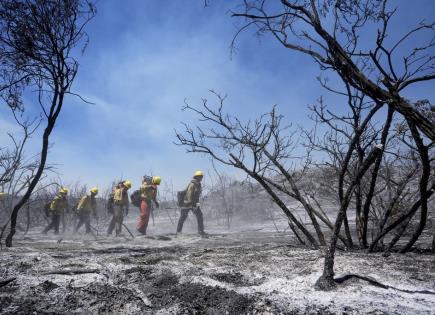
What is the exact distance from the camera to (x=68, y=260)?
3.67 m

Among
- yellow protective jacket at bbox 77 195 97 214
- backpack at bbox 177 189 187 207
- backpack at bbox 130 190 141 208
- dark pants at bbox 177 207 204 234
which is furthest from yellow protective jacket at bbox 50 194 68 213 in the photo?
dark pants at bbox 177 207 204 234

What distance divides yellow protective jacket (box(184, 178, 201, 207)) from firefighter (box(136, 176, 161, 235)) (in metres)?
1.05

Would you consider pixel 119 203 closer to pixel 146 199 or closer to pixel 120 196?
pixel 120 196

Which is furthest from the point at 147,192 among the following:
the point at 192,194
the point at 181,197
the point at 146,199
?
the point at 192,194

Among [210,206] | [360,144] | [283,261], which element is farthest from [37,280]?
[210,206]

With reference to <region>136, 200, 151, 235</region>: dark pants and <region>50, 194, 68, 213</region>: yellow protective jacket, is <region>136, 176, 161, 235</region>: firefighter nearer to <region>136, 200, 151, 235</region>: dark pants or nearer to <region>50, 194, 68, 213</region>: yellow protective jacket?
<region>136, 200, 151, 235</region>: dark pants

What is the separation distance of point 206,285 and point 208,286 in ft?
0.10

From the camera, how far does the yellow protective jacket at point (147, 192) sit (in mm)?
10023

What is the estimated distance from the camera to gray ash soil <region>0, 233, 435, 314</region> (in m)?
2.46

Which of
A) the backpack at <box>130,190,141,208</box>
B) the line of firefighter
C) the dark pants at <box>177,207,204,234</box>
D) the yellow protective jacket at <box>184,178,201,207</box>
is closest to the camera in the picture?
the dark pants at <box>177,207,204,234</box>

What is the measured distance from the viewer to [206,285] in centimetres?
288

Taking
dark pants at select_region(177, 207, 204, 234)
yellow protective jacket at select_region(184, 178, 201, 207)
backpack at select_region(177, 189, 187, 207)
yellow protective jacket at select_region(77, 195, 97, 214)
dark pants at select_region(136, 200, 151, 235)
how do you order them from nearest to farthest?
dark pants at select_region(177, 207, 204, 234) → dark pants at select_region(136, 200, 151, 235) → yellow protective jacket at select_region(184, 178, 201, 207) → backpack at select_region(177, 189, 187, 207) → yellow protective jacket at select_region(77, 195, 97, 214)

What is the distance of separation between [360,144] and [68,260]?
3.95m

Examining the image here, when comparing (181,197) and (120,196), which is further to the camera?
(120,196)
